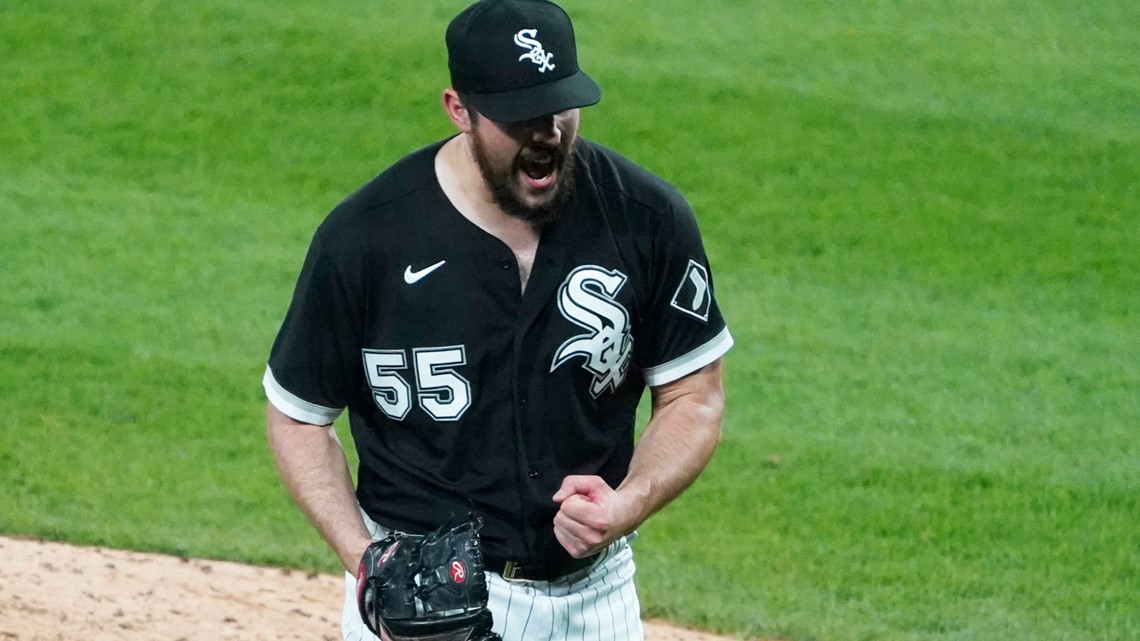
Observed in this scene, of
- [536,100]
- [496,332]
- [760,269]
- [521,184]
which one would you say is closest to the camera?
[536,100]

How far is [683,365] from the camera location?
362 cm

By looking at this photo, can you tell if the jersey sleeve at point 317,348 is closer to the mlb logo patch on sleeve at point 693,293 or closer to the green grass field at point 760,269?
the mlb logo patch on sleeve at point 693,293

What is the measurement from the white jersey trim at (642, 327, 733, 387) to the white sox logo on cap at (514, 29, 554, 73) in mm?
752

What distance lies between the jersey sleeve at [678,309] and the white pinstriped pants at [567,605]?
0.44 metres

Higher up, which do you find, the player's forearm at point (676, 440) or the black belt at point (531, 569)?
the player's forearm at point (676, 440)

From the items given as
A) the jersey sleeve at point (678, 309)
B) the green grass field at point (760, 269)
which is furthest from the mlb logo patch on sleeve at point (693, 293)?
the green grass field at point (760, 269)

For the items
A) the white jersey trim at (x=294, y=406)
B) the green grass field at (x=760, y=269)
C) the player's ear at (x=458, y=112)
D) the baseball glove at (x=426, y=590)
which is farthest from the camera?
the green grass field at (x=760, y=269)

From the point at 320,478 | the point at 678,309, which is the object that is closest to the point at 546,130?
the point at 678,309

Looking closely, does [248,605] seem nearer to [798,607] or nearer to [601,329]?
[798,607]

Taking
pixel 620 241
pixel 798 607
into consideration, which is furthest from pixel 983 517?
pixel 620 241

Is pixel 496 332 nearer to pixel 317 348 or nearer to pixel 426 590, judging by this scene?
pixel 317 348

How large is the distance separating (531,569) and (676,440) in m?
0.44

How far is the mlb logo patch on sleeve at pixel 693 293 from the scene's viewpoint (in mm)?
3559

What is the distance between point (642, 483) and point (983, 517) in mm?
4193
